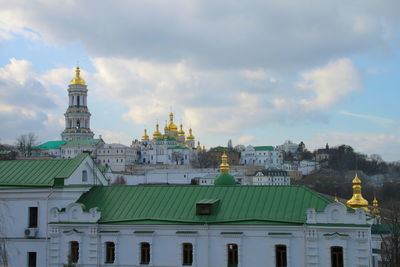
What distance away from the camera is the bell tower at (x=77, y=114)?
162 meters

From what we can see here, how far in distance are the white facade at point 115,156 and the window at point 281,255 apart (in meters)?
134

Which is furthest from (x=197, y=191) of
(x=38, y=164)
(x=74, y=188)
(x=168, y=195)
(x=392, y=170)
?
(x=392, y=170)

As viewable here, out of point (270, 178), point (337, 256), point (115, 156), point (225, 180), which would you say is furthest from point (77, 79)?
point (337, 256)

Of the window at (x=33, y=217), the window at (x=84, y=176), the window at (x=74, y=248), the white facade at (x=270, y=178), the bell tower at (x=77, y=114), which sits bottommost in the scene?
the window at (x=74, y=248)

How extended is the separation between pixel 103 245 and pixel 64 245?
199 centimetres

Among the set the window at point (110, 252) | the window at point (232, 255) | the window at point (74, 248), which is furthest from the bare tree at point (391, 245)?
the window at point (74, 248)

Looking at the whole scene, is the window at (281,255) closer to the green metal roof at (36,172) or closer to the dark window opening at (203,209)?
the dark window opening at (203,209)

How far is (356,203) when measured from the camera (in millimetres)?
35344

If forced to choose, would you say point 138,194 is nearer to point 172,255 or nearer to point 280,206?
point 172,255

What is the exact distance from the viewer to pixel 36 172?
3020cm

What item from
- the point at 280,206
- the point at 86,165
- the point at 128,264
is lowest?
the point at 128,264

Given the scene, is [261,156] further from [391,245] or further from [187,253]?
[187,253]

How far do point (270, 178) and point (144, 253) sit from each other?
11738 cm

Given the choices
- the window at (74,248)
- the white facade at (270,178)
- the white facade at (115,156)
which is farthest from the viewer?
the white facade at (115,156)
